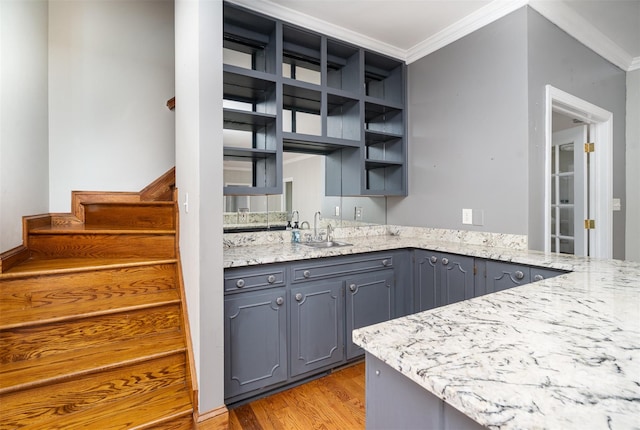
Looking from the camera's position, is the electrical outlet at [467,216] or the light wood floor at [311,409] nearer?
the light wood floor at [311,409]

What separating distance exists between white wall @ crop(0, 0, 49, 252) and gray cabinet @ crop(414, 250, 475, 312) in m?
2.80

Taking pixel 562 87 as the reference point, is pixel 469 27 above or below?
above

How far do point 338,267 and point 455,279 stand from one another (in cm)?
88

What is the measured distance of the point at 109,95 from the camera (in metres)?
2.83

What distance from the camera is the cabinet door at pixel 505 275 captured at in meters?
1.92

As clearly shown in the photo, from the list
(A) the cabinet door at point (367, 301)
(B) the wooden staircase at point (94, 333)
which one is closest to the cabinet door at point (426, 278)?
(A) the cabinet door at point (367, 301)

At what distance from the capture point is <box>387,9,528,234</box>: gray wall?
2.24 metres

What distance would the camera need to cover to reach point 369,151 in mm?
3199

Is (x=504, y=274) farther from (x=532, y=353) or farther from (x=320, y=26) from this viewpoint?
(x=320, y=26)

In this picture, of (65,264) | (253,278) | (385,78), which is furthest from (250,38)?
(65,264)

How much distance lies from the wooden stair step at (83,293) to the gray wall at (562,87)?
260 centimetres

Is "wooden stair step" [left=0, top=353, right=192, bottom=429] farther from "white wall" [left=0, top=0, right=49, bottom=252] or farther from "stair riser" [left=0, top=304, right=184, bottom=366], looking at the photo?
"white wall" [left=0, top=0, right=49, bottom=252]

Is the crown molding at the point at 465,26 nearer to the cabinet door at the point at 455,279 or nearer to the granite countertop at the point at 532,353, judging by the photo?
the cabinet door at the point at 455,279

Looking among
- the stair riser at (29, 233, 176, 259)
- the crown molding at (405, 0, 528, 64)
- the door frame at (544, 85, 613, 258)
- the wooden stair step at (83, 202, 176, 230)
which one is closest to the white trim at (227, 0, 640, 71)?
the crown molding at (405, 0, 528, 64)
